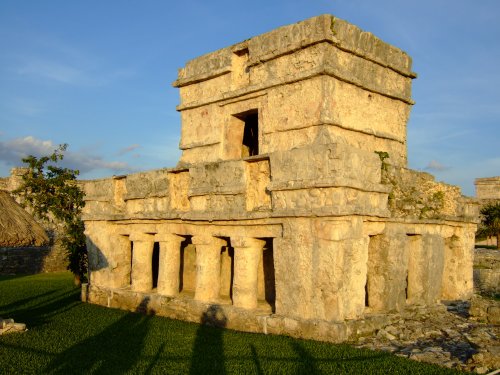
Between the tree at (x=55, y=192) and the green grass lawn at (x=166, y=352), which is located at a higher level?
the tree at (x=55, y=192)

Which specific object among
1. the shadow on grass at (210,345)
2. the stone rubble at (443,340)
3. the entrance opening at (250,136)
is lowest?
the shadow on grass at (210,345)

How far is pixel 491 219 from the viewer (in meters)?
23.7

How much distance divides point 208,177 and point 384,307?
11.6ft

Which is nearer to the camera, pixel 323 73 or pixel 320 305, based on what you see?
pixel 320 305

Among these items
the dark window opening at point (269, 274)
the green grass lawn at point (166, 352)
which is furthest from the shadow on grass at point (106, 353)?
the dark window opening at point (269, 274)

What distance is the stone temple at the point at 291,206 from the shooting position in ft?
22.1

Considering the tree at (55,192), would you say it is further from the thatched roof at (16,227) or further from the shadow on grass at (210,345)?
the shadow on grass at (210,345)

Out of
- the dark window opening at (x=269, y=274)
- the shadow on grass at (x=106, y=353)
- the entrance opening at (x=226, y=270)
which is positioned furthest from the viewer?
the entrance opening at (x=226, y=270)

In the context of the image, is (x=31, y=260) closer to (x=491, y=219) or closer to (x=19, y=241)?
(x=19, y=241)

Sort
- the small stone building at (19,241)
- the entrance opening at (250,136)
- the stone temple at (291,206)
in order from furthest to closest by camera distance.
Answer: the small stone building at (19,241)
the entrance opening at (250,136)
the stone temple at (291,206)

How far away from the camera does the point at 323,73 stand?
862 cm

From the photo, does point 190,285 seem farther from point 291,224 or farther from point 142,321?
point 291,224

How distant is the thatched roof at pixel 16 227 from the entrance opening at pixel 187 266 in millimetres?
9905

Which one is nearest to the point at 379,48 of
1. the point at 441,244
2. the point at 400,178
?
the point at 400,178
